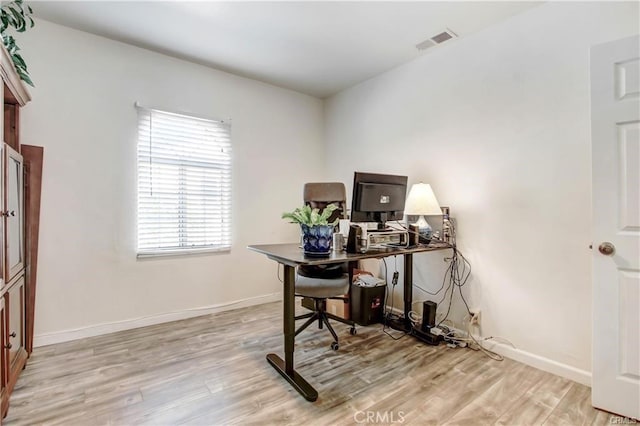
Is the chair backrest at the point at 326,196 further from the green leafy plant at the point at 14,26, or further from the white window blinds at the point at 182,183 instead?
the green leafy plant at the point at 14,26

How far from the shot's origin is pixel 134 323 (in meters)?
2.93

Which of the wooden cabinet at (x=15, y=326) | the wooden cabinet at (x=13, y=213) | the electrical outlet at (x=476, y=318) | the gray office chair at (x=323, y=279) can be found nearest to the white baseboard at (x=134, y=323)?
the wooden cabinet at (x=15, y=326)

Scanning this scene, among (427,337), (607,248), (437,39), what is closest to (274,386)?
(427,337)

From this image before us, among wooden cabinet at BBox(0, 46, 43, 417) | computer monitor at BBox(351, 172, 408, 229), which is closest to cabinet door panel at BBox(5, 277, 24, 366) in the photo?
wooden cabinet at BBox(0, 46, 43, 417)

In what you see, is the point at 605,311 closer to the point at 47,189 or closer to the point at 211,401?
the point at 211,401

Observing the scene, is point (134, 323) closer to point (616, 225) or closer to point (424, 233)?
point (424, 233)

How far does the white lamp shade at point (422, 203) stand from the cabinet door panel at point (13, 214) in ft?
8.98

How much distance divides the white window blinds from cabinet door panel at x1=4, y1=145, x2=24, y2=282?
3.06 ft

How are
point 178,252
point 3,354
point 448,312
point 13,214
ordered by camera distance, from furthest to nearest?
point 178,252 < point 448,312 < point 13,214 < point 3,354

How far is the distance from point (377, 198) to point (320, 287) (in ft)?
2.76

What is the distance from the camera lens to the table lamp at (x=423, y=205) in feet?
8.68

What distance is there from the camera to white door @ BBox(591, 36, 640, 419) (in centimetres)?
167

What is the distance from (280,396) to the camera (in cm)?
187

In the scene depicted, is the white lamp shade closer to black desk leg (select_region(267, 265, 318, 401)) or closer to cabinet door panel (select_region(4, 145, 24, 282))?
black desk leg (select_region(267, 265, 318, 401))
